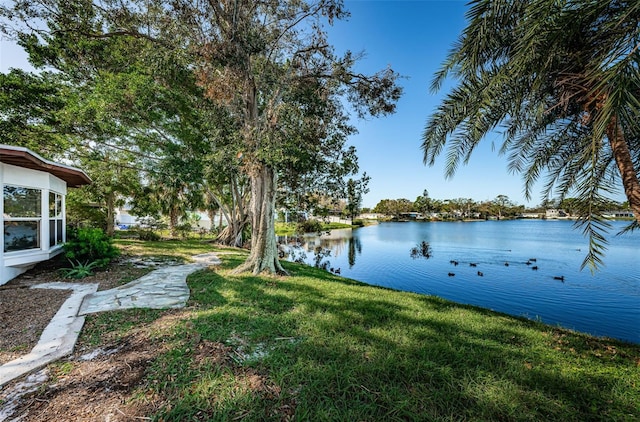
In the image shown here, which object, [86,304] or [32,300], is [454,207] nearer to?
[86,304]

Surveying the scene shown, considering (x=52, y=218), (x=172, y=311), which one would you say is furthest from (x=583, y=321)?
(x=52, y=218)

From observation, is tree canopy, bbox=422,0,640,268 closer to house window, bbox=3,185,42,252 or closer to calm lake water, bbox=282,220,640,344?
calm lake water, bbox=282,220,640,344

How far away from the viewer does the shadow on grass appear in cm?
206

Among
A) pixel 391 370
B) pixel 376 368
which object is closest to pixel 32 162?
pixel 376 368

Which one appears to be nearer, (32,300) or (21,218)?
(32,300)

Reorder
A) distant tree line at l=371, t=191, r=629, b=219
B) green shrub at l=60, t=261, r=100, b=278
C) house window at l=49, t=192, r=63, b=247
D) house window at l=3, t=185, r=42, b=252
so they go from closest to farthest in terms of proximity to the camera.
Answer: house window at l=3, t=185, r=42, b=252 < green shrub at l=60, t=261, r=100, b=278 < house window at l=49, t=192, r=63, b=247 < distant tree line at l=371, t=191, r=629, b=219

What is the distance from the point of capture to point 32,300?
4469mm

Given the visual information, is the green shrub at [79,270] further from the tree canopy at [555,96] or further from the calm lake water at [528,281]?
the calm lake water at [528,281]

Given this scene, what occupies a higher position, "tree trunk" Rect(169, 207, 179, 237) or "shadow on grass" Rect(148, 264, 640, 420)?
"tree trunk" Rect(169, 207, 179, 237)

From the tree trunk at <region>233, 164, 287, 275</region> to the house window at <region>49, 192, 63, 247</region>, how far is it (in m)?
4.96

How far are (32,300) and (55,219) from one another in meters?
3.70

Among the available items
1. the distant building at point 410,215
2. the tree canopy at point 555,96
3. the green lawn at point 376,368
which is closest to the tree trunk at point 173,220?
the green lawn at point 376,368

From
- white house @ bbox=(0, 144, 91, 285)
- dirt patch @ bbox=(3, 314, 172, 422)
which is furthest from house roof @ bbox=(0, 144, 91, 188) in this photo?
dirt patch @ bbox=(3, 314, 172, 422)

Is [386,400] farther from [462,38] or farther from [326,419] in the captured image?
[462,38]
